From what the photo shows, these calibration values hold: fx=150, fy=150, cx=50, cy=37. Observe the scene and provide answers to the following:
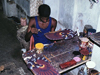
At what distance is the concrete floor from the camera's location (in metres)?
4.46

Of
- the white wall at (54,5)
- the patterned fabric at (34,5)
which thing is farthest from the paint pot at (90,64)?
the patterned fabric at (34,5)

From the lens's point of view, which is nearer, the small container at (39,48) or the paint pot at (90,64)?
the paint pot at (90,64)

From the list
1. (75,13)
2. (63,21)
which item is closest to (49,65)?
(75,13)

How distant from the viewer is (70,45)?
3412 mm

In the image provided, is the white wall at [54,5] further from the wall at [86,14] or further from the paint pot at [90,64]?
the paint pot at [90,64]

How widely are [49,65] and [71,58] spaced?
496 millimetres

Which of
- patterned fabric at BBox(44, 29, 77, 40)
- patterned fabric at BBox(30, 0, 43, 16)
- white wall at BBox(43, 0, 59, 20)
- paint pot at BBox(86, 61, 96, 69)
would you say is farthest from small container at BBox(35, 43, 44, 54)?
patterned fabric at BBox(30, 0, 43, 16)

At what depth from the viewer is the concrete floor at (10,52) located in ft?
14.6

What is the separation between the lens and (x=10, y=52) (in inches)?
211

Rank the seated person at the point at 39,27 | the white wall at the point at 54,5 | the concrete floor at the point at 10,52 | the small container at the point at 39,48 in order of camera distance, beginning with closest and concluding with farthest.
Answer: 1. the small container at the point at 39,48
2. the seated person at the point at 39,27
3. the concrete floor at the point at 10,52
4. the white wall at the point at 54,5

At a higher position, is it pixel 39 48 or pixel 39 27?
pixel 39 27

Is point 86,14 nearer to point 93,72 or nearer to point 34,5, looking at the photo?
point 93,72

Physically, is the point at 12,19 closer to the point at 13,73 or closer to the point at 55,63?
the point at 13,73

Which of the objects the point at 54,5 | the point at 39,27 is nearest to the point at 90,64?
the point at 39,27
